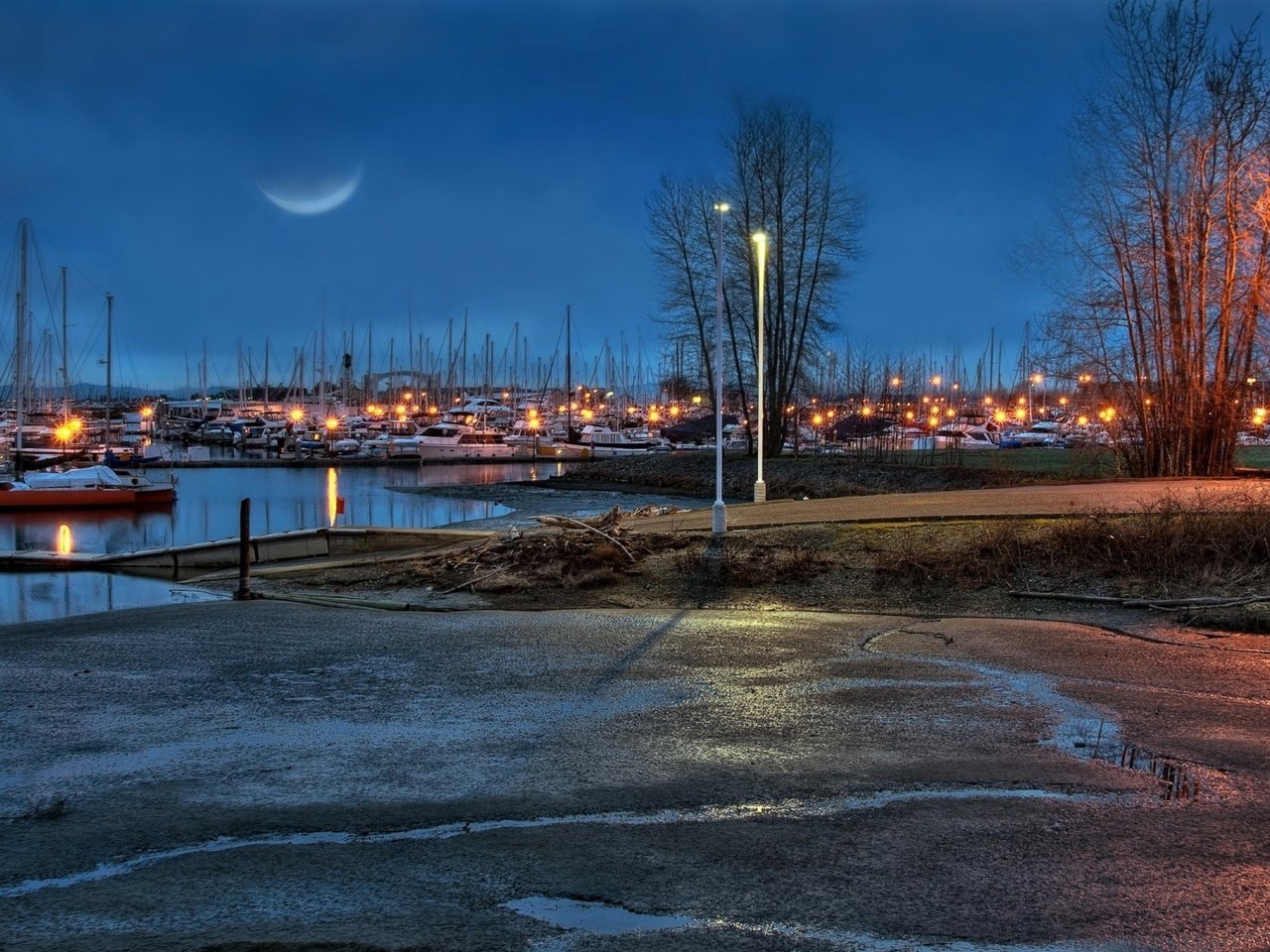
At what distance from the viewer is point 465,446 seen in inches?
3415

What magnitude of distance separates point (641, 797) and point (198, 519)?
128 ft

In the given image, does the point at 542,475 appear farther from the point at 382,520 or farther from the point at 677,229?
the point at 382,520

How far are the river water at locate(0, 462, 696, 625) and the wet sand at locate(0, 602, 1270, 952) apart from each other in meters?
10.3

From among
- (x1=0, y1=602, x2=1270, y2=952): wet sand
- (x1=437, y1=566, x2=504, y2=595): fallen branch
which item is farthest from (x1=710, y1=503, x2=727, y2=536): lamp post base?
(x1=0, y1=602, x2=1270, y2=952): wet sand

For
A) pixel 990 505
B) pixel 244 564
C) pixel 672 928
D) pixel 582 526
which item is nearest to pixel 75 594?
pixel 244 564

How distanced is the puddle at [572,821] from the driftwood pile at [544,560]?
9.06 meters

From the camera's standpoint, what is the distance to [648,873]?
492cm

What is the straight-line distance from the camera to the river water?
20.7 m

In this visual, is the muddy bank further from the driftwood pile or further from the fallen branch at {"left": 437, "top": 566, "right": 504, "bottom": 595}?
the fallen branch at {"left": 437, "top": 566, "right": 504, "bottom": 595}

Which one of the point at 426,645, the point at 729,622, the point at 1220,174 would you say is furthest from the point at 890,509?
the point at 1220,174

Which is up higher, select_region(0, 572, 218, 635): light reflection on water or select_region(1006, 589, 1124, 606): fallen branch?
select_region(1006, 589, 1124, 606): fallen branch

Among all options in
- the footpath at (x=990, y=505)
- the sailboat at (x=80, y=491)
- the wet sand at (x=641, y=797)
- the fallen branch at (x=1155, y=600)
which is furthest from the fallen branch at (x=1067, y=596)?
the sailboat at (x=80, y=491)

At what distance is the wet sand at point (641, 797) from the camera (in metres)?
4.47

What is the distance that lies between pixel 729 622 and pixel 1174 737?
18.5 ft
